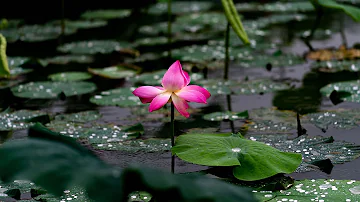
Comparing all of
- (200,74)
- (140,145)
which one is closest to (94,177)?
(140,145)

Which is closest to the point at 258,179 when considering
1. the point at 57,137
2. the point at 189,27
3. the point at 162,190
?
the point at 57,137

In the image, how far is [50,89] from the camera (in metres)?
3.04

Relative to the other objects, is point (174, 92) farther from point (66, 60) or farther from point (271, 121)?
point (66, 60)

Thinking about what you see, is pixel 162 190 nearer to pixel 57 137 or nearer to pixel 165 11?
pixel 57 137

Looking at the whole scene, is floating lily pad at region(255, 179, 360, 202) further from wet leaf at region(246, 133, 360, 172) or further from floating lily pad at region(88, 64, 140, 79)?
floating lily pad at region(88, 64, 140, 79)

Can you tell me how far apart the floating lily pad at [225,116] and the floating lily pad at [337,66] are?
111 centimetres

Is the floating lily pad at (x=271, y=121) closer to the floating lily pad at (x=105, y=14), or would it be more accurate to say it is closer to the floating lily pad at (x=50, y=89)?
the floating lily pad at (x=50, y=89)

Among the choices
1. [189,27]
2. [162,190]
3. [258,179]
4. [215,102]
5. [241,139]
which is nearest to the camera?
[162,190]

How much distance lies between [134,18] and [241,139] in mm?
4089

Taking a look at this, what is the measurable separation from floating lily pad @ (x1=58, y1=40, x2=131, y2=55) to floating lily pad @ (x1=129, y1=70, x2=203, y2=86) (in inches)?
36.5

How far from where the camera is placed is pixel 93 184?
2.95 ft

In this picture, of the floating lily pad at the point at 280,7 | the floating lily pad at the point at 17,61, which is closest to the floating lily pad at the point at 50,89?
the floating lily pad at the point at 17,61

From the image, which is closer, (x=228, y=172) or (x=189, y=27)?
(x=228, y=172)

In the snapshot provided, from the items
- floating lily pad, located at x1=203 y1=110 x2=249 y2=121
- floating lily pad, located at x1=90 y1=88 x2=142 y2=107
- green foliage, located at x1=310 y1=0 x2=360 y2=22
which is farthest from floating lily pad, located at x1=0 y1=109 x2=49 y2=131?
green foliage, located at x1=310 y1=0 x2=360 y2=22
